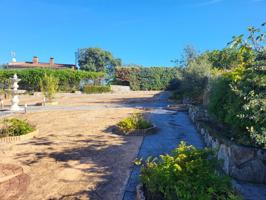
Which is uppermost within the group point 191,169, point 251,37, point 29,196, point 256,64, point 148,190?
point 251,37

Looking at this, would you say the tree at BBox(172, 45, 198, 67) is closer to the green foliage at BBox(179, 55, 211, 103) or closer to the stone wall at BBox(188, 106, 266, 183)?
the green foliage at BBox(179, 55, 211, 103)

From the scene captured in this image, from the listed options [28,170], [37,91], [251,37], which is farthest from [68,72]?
[251,37]

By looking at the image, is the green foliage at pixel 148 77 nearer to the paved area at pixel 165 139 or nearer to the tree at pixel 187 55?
the tree at pixel 187 55

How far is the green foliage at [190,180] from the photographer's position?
2904 mm

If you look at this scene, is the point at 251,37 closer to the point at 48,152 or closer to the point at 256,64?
the point at 256,64

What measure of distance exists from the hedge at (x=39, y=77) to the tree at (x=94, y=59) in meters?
21.2

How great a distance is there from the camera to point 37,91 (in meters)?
28.6

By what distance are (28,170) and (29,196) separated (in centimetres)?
114

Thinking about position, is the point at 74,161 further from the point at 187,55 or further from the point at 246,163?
the point at 187,55

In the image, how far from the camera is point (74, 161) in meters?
5.57

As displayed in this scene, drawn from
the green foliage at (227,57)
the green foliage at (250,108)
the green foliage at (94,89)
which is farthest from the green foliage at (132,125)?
the green foliage at (94,89)

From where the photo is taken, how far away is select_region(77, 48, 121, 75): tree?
51.7 meters

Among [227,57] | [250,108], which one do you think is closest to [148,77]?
[227,57]

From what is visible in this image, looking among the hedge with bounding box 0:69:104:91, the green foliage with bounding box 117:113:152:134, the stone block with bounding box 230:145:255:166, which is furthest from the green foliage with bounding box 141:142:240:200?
the hedge with bounding box 0:69:104:91
